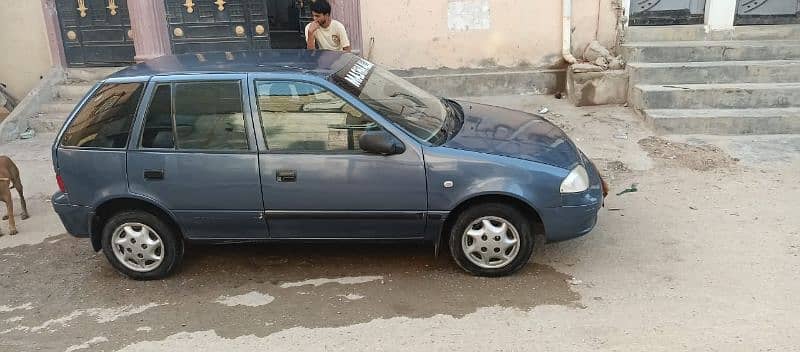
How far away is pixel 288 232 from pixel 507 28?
5.47 m

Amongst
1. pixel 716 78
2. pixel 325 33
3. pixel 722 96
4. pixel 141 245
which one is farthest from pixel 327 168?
pixel 716 78

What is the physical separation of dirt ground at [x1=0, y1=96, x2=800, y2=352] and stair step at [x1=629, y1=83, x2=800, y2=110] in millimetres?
2050

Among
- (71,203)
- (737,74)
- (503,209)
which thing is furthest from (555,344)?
(737,74)

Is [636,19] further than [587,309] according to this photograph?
Yes

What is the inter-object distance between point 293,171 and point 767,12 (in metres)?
7.58

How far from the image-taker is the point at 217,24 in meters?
8.86

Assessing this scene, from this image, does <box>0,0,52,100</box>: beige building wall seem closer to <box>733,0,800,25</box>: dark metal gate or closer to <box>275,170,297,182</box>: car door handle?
<box>275,170,297,182</box>: car door handle

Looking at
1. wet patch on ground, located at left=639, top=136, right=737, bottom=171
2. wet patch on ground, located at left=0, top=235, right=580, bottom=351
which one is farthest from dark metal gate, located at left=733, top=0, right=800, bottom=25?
wet patch on ground, located at left=0, top=235, right=580, bottom=351

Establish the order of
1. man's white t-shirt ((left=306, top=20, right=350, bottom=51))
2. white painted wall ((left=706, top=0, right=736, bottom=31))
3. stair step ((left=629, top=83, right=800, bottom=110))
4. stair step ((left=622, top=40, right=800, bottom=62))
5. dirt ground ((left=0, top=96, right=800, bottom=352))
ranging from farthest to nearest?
white painted wall ((left=706, top=0, right=736, bottom=31)) → stair step ((left=622, top=40, right=800, bottom=62)) → stair step ((left=629, top=83, right=800, bottom=110)) → man's white t-shirt ((left=306, top=20, right=350, bottom=51)) → dirt ground ((left=0, top=96, right=800, bottom=352))

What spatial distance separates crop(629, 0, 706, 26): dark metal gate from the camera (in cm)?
856

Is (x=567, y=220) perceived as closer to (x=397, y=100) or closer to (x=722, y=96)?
(x=397, y=100)

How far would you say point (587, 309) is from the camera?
12.7 ft

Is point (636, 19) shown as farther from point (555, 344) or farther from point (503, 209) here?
point (555, 344)

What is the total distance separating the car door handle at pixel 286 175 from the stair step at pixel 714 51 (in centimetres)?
576
